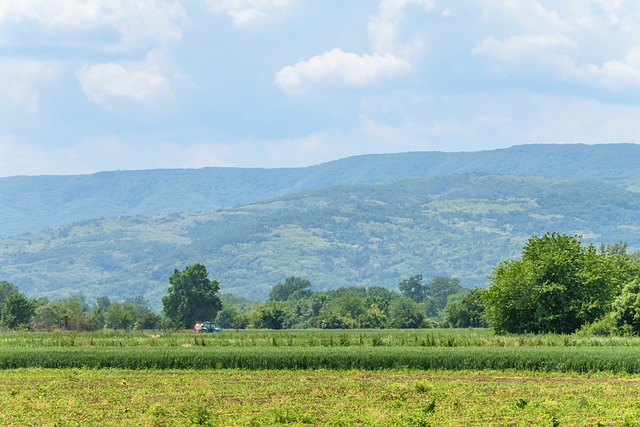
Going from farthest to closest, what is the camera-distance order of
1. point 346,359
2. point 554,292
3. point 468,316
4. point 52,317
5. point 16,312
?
point 468,316
point 52,317
point 16,312
point 554,292
point 346,359

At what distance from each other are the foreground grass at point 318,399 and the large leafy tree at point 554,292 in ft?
113

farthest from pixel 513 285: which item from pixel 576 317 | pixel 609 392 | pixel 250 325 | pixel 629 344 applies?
pixel 250 325

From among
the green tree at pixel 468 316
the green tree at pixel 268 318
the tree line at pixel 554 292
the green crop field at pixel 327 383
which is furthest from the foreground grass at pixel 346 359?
the green tree at pixel 268 318

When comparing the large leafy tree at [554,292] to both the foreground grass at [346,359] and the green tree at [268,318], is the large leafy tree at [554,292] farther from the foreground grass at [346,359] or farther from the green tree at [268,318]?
the green tree at [268,318]

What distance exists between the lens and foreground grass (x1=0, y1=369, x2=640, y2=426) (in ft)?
140

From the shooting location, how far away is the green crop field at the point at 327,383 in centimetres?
4338

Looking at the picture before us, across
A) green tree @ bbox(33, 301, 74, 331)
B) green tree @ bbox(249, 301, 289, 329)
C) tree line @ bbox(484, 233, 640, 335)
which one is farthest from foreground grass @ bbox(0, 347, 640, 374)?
green tree @ bbox(249, 301, 289, 329)

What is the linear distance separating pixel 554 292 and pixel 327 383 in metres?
45.2

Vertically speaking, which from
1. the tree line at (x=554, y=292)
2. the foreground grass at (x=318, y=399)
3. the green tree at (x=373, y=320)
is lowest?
the foreground grass at (x=318, y=399)

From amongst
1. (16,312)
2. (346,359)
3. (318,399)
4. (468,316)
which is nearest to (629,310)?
(346,359)

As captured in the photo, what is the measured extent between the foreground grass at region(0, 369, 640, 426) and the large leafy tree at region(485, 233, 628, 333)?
34348 mm

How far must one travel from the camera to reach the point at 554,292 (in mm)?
97250

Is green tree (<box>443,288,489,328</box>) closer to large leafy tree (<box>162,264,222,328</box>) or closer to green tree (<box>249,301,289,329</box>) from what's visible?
green tree (<box>249,301,289,329</box>)

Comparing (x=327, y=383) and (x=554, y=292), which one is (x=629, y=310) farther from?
(x=327, y=383)
